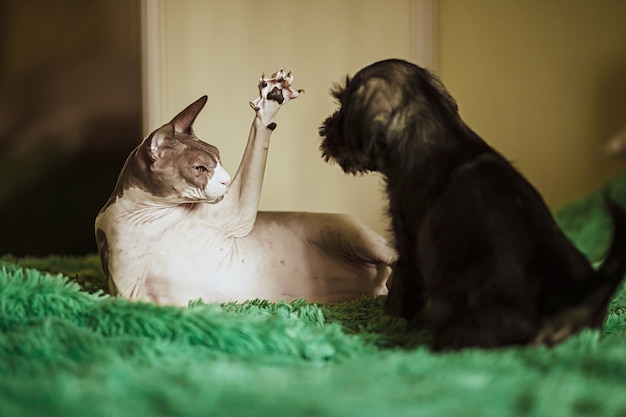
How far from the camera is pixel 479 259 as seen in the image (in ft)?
3.43

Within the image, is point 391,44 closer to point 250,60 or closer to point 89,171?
point 250,60

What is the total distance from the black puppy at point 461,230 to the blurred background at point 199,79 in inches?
60.8

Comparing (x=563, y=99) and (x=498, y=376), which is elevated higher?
(x=563, y=99)

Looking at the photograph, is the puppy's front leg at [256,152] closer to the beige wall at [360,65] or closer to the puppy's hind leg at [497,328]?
the puppy's hind leg at [497,328]

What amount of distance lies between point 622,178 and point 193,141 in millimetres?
1459

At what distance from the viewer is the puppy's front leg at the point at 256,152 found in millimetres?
1661

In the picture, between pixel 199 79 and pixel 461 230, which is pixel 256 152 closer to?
pixel 461 230

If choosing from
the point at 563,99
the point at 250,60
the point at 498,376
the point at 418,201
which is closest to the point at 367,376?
the point at 498,376

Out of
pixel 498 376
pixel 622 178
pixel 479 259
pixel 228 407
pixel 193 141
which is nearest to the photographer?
pixel 228 407

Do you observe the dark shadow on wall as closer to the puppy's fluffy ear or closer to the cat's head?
the cat's head

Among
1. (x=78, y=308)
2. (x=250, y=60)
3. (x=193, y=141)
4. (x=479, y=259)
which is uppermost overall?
(x=250, y=60)

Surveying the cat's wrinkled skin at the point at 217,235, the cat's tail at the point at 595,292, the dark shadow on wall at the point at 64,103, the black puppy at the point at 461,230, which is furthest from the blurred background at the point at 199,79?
the cat's tail at the point at 595,292

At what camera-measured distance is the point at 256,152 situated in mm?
1660

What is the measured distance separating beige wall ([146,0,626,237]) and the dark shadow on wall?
19 cm
